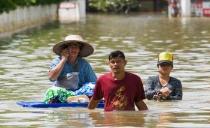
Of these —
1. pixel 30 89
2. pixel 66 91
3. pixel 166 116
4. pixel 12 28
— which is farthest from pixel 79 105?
pixel 12 28

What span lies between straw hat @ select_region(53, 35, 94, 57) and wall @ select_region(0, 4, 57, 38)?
28321 millimetres

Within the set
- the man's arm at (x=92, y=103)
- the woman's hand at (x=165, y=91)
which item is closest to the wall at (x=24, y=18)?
the woman's hand at (x=165, y=91)

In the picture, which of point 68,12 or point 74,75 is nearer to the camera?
point 74,75

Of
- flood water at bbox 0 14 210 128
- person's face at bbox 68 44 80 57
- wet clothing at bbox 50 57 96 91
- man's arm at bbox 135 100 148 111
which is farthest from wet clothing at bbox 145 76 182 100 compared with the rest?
man's arm at bbox 135 100 148 111

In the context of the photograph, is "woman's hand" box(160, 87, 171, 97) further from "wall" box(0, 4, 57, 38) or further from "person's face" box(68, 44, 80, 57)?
"wall" box(0, 4, 57, 38)

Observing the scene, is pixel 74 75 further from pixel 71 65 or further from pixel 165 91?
pixel 165 91

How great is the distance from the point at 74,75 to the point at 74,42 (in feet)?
1.94

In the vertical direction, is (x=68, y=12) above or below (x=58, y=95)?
below

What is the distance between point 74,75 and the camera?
1396cm

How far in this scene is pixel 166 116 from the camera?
12.7 m

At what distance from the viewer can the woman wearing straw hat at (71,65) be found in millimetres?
13672

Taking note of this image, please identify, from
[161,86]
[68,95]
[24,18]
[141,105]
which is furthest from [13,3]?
[141,105]

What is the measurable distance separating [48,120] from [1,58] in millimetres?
14496

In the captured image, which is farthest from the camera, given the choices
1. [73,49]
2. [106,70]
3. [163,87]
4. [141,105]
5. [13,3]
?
[13,3]
